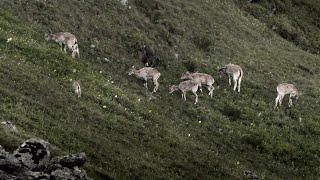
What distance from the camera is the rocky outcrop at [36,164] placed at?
17734 millimetres

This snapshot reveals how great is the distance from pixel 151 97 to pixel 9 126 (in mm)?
12198

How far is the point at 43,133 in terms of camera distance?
82.1 feet

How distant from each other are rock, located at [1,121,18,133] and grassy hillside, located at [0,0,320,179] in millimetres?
412

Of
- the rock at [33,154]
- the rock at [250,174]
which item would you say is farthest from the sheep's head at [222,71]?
the rock at [33,154]

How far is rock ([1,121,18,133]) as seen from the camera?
23.3m

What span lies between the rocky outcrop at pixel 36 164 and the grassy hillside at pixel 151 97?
104 inches

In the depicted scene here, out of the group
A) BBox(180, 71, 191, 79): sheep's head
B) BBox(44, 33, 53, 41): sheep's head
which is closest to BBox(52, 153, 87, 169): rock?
BBox(44, 33, 53, 41): sheep's head

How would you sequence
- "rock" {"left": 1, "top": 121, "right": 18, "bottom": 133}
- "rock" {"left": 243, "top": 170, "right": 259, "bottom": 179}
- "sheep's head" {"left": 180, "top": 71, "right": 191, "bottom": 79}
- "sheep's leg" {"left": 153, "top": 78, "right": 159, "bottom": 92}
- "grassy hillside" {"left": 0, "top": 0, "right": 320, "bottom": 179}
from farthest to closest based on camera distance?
"sheep's head" {"left": 180, "top": 71, "right": 191, "bottom": 79} → "sheep's leg" {"left": 153, "top": 78, "right": 159, "bottom": 92} → "rock" {"left": 243, "top": 170, "right": 259, "bottom": 179} → "grassy hillside" {"left": 0, "top": 0, "right": 320, "bottom": 179} → "rock" {"left": 1, "top": 121, "right": 18, "bottom": 133}

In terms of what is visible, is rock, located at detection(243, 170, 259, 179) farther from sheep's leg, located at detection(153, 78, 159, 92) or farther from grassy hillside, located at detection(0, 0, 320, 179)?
sheep's leg, located at detection(153, 78, 159, 92)

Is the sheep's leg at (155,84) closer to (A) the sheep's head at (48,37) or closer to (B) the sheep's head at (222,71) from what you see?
(B) the sheep's head at (222,71)

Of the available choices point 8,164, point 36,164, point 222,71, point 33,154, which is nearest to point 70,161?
point 36,164

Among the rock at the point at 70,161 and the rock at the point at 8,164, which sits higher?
the rock at the point at 8,164

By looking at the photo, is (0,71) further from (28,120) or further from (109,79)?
(109,79)

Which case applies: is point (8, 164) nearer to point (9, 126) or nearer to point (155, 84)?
point (9, 126)
